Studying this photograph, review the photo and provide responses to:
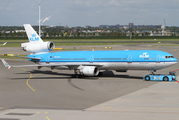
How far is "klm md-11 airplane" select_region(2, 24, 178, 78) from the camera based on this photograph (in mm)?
40906

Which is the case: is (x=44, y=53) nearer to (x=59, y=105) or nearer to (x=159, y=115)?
(x=59, y=105)

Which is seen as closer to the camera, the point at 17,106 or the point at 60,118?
the point at 60,118

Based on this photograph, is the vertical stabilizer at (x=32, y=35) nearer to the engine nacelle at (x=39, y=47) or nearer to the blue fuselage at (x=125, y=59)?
the engine nacelle at (x=39, y=47)

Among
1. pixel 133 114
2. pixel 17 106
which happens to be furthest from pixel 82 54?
pixel 133 114

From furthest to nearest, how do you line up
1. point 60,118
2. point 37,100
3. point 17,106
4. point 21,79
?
point 21,79 < point 37,100 < point 17,106 < point 60,118

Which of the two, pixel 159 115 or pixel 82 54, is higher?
pixel 82 54

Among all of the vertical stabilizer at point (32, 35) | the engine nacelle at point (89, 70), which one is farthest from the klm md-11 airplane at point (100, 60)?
the vertical stabilizer at point (32, 35)

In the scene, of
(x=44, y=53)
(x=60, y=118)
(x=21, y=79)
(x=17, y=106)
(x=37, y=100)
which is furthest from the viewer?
(x=44, y=53)

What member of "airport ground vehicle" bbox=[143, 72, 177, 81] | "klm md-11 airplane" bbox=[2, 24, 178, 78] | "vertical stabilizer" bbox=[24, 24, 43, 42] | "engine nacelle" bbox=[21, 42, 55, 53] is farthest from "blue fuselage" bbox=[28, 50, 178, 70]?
"vertical stabilizer" bbox=[24, 24, 43, 42]

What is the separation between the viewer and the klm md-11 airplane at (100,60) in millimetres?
40906

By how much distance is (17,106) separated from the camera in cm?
2631

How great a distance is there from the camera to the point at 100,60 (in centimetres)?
4328

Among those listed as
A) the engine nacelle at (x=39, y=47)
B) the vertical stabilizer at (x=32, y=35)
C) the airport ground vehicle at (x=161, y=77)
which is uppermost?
the vertical stabilizer at (x=32, y=35)

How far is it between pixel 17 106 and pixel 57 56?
20.7 meters
